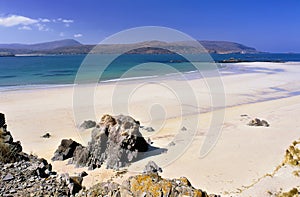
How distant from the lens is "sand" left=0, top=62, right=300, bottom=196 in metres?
8.27

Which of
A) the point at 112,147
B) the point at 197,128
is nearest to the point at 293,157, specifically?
the point at 112,147

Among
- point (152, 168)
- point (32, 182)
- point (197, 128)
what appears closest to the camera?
point (32, 182)

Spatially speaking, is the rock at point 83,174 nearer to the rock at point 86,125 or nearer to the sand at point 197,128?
the sand at point 197,128

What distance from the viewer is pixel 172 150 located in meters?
10.6

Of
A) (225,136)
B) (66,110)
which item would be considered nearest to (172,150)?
(225,136)

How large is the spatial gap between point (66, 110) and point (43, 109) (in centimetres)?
183

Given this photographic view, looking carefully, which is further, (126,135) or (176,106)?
(176,106)

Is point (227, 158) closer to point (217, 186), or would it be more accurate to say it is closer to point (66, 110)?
point (217, 186)

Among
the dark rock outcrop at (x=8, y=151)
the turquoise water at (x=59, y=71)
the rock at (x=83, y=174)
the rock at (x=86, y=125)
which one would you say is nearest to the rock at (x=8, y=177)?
the dark rock outcrop at (x=8, y=151)

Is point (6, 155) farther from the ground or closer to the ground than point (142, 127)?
farther from the ground

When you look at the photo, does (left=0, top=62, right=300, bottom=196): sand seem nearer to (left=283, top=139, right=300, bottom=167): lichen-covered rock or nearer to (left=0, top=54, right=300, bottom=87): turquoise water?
(left=283, top=139, right=300, bottom=167): lichen-covered rock

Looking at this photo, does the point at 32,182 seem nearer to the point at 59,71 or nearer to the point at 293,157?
the point at 293,157

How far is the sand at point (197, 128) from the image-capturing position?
8.27 metres

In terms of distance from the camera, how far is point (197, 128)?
540 inches
